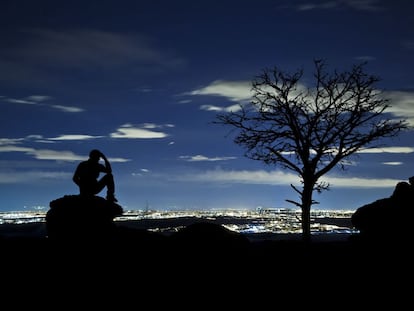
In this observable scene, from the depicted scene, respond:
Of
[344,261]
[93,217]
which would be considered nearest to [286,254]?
[344,261]

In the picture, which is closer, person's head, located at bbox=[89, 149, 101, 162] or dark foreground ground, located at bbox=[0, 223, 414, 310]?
dark foreground ground, located at bbox=[0, 223, 414, 310]

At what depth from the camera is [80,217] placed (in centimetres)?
1897

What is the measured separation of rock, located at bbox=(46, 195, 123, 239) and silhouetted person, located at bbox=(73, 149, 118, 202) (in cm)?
32

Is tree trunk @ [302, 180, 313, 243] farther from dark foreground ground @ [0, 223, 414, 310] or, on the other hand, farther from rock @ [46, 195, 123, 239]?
rock @ [46, 195, 123, 239]

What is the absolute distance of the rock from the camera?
62.2 ft

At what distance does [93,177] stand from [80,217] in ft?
A: 5.95

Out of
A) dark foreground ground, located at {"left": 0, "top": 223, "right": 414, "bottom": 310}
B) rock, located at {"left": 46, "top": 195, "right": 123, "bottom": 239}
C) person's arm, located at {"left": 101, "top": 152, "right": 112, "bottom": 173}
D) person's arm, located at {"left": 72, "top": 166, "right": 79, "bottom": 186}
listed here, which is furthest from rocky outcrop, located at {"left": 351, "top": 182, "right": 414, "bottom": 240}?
person's arm, located at {"left": 72, "top": 166, "right": 79, "bottom": 186}

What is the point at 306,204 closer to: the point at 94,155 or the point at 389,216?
the point at 389,216

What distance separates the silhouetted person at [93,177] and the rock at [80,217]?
32cm

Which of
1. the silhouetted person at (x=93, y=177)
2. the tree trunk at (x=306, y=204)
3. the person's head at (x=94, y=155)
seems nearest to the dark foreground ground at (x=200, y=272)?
the silhouetted person at (x=93, y=177)

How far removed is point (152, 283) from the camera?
1523cm

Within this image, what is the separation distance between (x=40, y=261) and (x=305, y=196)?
17.5m

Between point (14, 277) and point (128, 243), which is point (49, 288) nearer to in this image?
point (14, 277)

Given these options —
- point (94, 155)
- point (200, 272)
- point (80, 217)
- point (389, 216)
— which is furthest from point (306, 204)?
point (80, 217)
